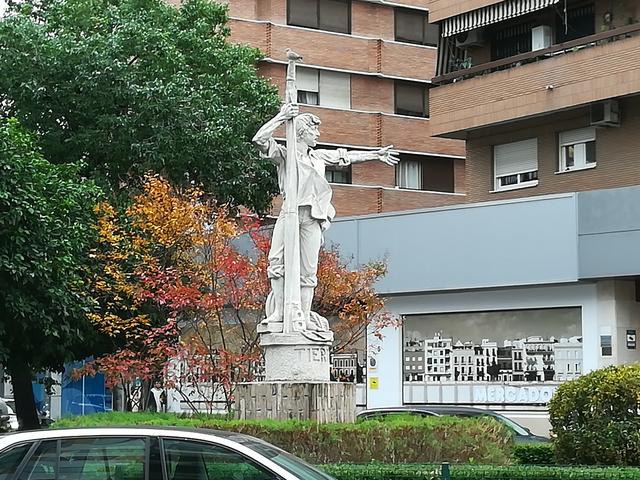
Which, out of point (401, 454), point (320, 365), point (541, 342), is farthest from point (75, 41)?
point (401, 454)

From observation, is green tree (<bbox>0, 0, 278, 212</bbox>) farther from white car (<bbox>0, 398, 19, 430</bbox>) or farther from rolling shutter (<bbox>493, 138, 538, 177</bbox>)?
white car (<bbox>0, 398, 19, 430</bbox>)

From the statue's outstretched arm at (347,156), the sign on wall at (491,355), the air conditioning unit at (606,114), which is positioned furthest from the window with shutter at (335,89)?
the statue's outstretched arm at (347,156)

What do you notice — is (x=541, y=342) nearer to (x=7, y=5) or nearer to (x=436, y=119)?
(x=436, y=119)

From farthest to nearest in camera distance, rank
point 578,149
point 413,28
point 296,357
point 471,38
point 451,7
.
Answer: point 413,28
point 471,38
point 451,7
point 578,149
point 296,357

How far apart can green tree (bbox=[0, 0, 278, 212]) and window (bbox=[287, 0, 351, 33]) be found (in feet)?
31.3

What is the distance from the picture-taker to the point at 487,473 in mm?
12914

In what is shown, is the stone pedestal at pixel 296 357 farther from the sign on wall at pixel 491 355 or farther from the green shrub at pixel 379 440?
the sign on wall at pixel 491 355

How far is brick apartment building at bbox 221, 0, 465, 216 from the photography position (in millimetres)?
40594

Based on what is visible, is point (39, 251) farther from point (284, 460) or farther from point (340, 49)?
point (340, 49)

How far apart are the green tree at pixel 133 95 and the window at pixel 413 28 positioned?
12288mm

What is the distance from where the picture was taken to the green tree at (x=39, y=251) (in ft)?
74.7

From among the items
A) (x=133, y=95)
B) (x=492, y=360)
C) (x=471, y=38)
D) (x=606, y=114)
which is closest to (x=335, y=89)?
(x=471, y=38)

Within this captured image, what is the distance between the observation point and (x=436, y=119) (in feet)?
103

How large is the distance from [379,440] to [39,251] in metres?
10.1
